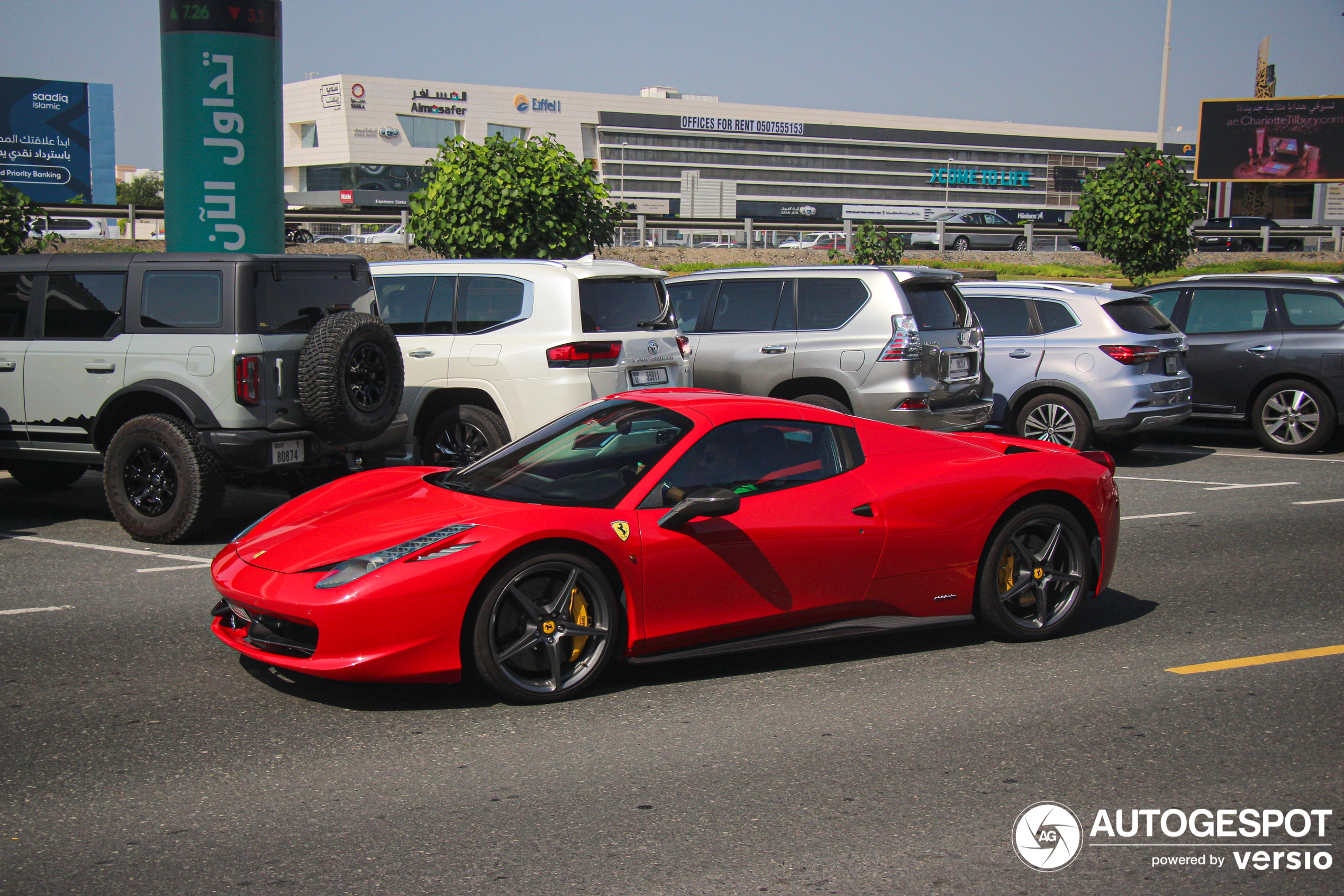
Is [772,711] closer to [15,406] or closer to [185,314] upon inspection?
[185,314]

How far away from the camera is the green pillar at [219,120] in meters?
11.8

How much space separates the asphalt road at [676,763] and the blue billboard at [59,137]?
42.1m

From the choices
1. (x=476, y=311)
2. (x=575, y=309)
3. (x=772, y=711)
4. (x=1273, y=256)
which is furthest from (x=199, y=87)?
(x=1273, y=256)

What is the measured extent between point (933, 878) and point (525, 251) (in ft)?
42.2

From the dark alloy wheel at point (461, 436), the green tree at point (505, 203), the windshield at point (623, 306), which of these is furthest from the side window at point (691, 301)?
the green tree at point (505, 203)

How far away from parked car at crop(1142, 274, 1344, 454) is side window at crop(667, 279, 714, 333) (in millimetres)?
5830

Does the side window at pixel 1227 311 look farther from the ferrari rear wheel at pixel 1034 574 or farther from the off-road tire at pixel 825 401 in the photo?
the ferrari rear wheel at pixel 1034 574

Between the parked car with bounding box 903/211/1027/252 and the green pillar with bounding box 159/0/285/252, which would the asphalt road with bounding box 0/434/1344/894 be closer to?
the green pillar with bounding box 159/0/285/252

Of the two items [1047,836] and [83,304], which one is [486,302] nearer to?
[83,304]

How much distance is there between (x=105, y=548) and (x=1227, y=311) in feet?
38.9

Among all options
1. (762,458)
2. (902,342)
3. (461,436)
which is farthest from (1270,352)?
(762,458)

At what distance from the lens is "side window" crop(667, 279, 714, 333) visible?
12008 mm

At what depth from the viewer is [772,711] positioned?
493 cm

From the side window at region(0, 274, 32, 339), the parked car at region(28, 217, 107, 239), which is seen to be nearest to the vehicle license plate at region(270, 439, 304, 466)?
the side window at region(0, 274, 32, 339)
